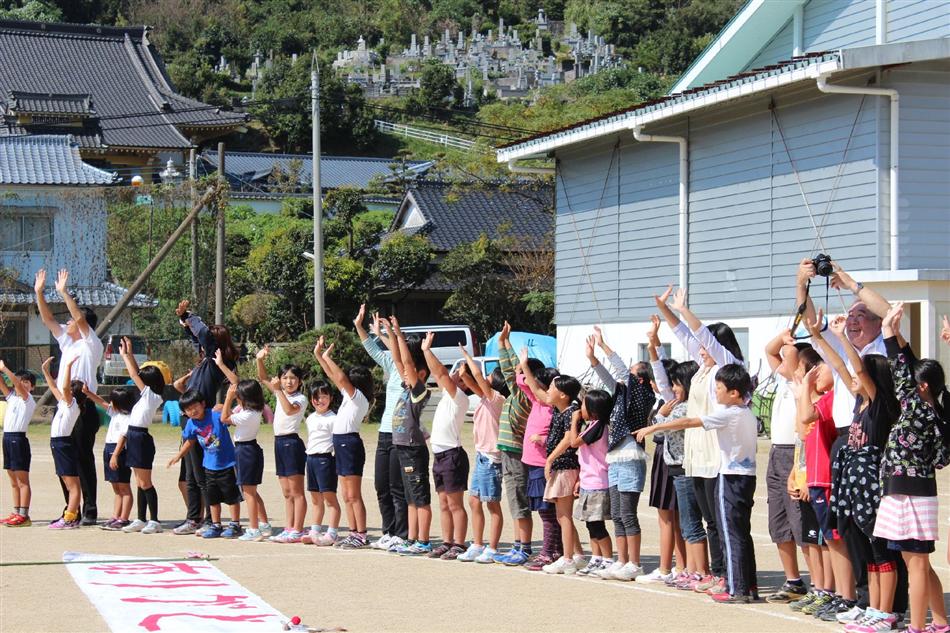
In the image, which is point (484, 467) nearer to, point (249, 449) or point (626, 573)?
point (626, 573)

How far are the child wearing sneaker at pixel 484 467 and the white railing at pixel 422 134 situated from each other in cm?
5424

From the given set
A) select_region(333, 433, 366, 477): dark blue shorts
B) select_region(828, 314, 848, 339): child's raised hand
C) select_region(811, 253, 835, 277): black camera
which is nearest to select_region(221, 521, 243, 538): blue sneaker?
select_region(333, 433, 366, 477): dark blue shorts

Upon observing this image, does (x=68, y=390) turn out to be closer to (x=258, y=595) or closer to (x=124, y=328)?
(x=258, y=595)

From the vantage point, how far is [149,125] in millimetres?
45781

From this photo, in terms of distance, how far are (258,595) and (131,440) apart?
423 centimetres

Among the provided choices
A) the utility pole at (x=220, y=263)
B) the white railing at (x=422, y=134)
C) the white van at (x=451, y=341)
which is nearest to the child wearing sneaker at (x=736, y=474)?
the utility pole at (x=220, y=263)

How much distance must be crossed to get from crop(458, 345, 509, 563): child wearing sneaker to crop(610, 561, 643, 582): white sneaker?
1.24 m

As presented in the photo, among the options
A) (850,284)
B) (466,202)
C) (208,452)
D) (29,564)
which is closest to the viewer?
(850,284)

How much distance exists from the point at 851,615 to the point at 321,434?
17.5 feet

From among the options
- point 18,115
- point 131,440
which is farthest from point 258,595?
point 18,115

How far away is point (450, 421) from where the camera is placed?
33.0 feet

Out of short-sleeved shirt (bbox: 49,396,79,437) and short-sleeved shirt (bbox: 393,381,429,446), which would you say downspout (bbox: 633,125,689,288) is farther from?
short-sleeved shirt (bbox: 49,396,79,437)

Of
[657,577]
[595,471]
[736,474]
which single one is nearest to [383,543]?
[595,471]

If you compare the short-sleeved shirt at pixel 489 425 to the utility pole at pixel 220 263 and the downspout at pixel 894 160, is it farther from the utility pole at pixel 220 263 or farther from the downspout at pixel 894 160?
the utility pole at pixel 220 263
